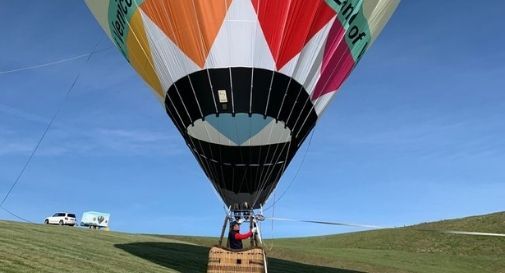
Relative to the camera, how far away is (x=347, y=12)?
14.1 metres

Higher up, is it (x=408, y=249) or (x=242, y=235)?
(x=408, y=249)

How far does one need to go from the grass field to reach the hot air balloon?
3.50 m

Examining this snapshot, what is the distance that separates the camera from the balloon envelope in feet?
42.5

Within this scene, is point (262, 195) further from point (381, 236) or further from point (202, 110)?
point (381, 236)

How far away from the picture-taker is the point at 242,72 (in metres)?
13.0

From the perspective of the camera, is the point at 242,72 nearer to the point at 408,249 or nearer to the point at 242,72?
the point at 242,72

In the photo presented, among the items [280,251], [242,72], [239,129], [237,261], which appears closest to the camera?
[237,261]

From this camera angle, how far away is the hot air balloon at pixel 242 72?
42.5 feet

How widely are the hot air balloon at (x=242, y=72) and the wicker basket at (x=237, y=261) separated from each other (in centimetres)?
139

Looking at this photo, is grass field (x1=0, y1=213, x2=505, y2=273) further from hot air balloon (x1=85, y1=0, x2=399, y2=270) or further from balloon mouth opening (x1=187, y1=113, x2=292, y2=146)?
balloon mouth opening (x1=187, y1=113, x2=292, y2=146)

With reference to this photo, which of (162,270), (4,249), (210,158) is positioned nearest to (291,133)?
(210,158)

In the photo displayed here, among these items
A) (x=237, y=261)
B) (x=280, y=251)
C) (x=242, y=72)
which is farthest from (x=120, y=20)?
(x=280, y=251)

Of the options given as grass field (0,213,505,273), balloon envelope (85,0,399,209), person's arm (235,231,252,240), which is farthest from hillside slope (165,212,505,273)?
person's arm (235,231,252,240)

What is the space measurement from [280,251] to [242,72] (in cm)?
2500
